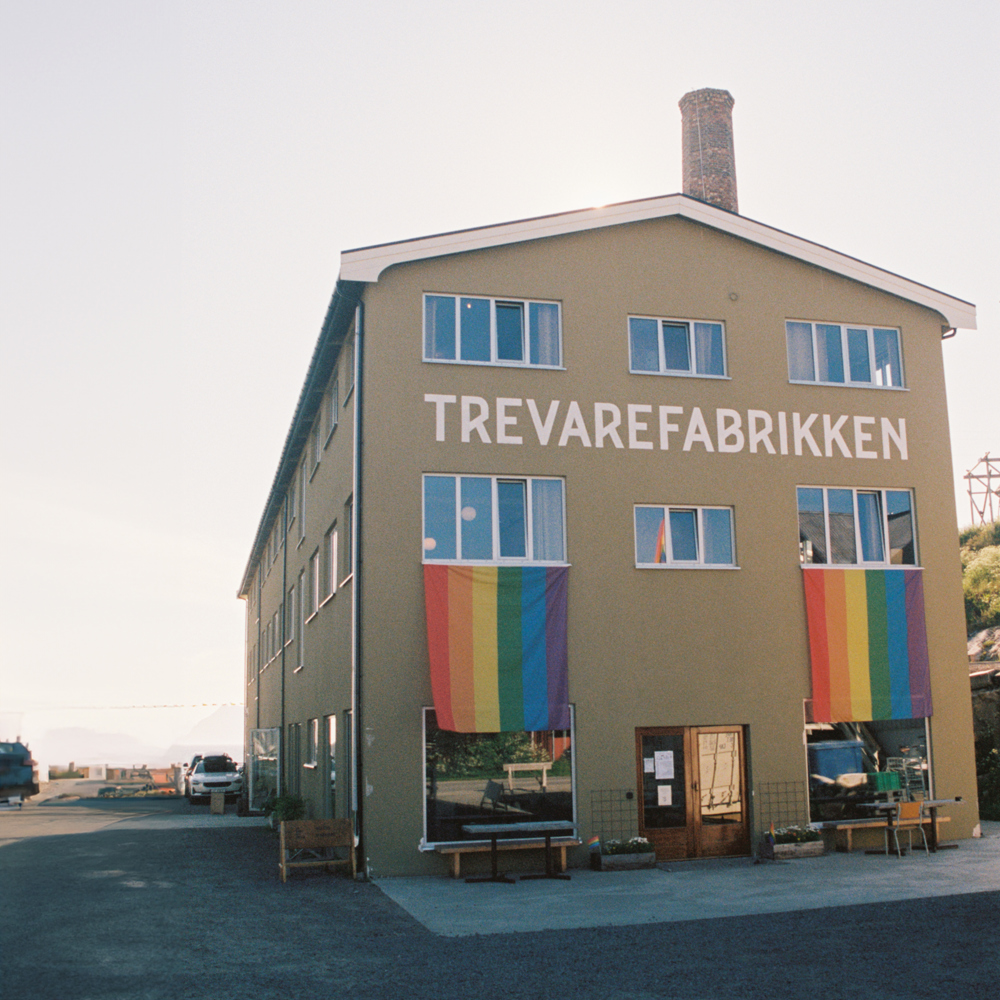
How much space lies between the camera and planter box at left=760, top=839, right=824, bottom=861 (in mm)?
16516

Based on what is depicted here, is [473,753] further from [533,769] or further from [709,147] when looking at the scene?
[709,147]

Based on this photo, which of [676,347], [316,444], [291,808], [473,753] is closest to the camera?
[473,753]

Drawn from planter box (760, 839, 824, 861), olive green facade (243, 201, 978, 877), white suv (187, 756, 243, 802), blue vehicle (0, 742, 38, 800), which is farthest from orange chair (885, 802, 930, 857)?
white suv (187, 756, 243, 802)

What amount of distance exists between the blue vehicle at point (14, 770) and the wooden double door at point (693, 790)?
28.0 feet

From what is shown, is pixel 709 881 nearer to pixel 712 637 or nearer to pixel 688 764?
pixel 688 764

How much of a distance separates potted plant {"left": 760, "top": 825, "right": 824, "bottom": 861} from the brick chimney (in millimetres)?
13485

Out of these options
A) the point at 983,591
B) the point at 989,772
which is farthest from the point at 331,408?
the point at 983,591

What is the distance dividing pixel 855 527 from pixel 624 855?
6713 mm

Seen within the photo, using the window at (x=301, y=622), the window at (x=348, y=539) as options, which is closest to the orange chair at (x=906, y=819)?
the window at (x=348, y=539)

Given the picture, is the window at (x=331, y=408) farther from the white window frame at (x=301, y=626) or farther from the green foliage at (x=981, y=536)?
the green foliage at (x=981, y=536)

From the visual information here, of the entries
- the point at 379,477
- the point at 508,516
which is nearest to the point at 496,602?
the point at 508,516

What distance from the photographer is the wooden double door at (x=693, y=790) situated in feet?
54.9

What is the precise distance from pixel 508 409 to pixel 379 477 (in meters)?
2.32

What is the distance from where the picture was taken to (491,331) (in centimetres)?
1750
